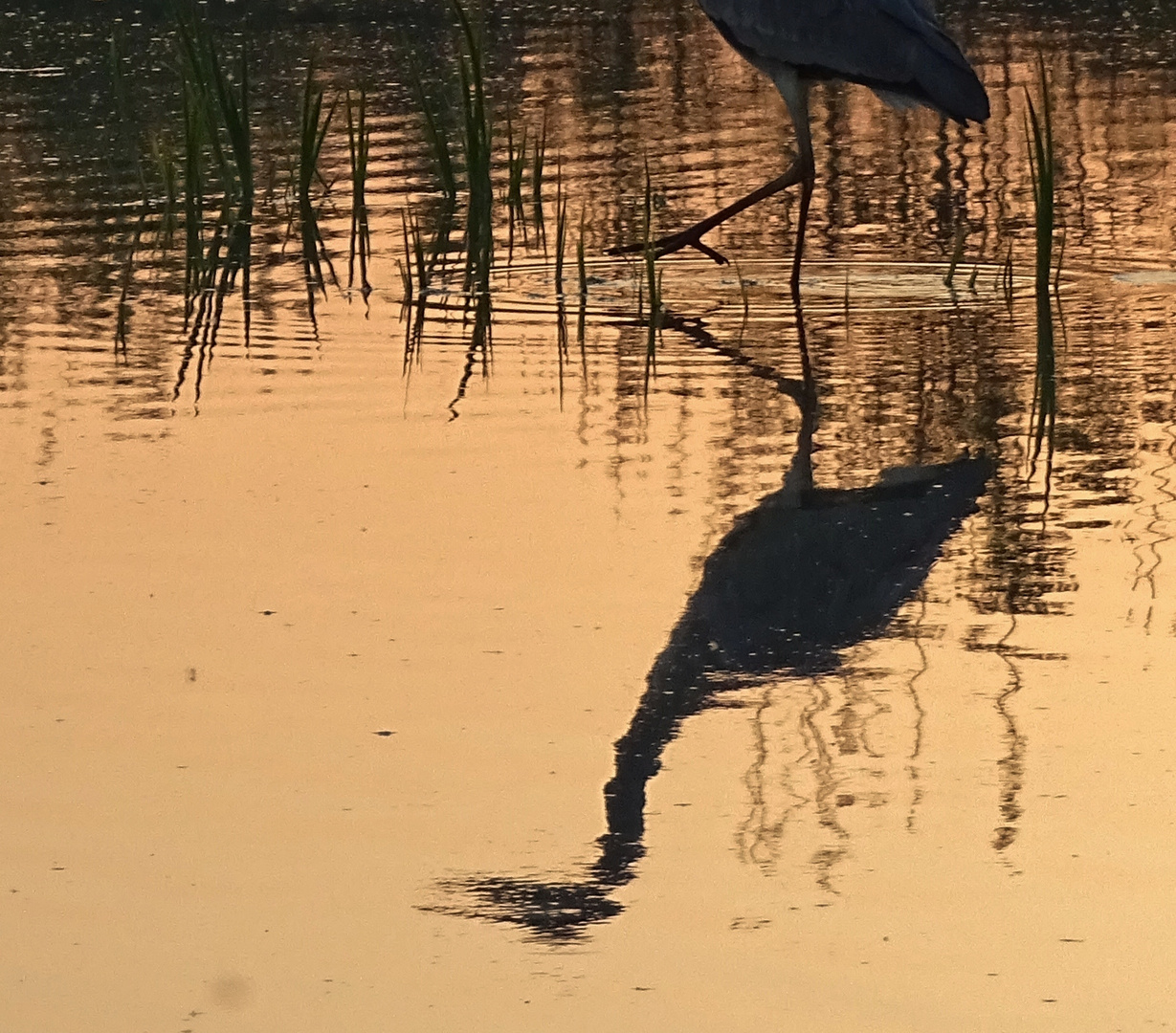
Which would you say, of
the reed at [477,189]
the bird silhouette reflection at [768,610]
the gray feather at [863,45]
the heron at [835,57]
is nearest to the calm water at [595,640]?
the bird silhouette reflection at [768,610]

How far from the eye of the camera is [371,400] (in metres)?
6.53

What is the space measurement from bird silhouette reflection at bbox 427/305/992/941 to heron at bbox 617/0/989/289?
88.7 inches

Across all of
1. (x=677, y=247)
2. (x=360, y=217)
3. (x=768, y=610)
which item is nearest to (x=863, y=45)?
(x=677, y=247)

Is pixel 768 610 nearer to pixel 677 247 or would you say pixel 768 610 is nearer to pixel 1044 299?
pixel 1044 299

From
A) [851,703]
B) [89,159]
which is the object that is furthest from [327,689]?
[89,159]

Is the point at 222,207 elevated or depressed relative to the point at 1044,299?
elevated

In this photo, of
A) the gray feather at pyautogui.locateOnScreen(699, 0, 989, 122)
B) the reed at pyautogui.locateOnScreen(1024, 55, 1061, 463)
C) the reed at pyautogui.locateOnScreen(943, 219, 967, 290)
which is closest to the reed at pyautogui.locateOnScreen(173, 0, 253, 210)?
the gray feather at pyautogui.locateOnScreen(699, 0, 989, 122)

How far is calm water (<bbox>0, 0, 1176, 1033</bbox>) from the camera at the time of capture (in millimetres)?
3367

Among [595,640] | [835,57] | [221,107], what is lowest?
[595,640]

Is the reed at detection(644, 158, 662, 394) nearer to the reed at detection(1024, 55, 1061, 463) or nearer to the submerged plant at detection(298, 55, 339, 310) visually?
the reed at detection(1024, 55, 1061, 463)

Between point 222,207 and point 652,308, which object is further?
point 222,207

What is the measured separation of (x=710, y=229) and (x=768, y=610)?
371 cm

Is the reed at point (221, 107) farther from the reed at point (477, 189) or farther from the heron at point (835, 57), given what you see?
the heron at point (835, 57)

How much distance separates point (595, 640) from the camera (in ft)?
15.3
